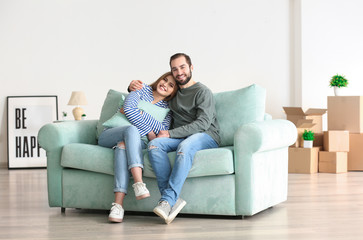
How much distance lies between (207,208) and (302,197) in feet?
4.03

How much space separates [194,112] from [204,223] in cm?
85

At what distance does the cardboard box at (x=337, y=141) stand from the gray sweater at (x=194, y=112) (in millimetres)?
2640

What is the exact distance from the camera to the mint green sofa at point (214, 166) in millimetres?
3686

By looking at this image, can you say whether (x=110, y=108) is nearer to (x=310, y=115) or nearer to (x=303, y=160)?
(x=303, y=160)

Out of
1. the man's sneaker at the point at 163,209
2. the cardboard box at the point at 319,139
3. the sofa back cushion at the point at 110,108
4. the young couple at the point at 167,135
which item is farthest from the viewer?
the cardboard box at the point at 319,139

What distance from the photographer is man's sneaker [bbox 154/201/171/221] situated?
3.51m

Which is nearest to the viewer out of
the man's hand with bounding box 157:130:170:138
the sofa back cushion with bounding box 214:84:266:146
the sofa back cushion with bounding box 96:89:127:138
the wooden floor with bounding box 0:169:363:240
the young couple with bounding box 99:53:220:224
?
the wooden floor with bounding box 0:169:363:240

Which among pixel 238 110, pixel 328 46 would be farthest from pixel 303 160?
pixel 238 110

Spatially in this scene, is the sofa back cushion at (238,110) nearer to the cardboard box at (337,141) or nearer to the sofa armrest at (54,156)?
the sofa armrest at (54,156)

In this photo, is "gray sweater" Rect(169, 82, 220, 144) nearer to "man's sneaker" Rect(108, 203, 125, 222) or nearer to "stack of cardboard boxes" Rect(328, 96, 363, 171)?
"man's sneaker" Rect(108, 203, 125, 222)

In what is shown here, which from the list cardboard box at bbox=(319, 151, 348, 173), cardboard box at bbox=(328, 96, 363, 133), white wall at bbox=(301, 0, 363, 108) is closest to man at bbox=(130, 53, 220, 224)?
cardboard box at bbox=(319, 151, 348, 173)

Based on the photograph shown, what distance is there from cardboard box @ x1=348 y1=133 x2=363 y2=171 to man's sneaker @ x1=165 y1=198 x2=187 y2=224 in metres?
3.49

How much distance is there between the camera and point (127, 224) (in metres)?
3.65

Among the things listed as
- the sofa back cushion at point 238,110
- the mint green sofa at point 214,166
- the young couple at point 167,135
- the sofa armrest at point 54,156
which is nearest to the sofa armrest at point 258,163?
the mint green sofa at point 214,166
